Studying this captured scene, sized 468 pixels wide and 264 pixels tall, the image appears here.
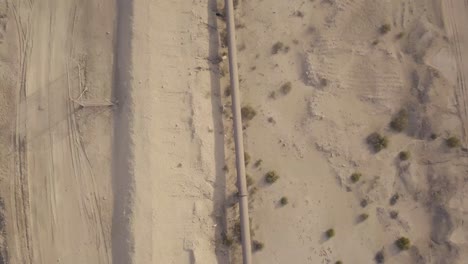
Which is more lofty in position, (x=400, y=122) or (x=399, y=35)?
(x=399, y=35)

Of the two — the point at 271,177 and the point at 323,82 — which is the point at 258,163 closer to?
the point at 271,177

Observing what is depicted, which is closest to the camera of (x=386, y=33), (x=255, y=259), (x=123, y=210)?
(x=123, y=210)

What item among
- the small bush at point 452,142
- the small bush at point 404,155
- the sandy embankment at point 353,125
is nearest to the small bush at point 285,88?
the sandy embankment at point 353,125

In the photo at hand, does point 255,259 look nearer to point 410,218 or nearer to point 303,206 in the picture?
point 303,206

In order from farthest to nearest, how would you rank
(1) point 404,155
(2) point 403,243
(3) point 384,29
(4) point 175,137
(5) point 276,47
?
(3) point 384,29, (5) point 276,47, (1) point 404,155, (2) point 403,243, (4) point 175,137

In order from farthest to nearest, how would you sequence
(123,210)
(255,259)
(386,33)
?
(386,33), (255,259), (123,210)

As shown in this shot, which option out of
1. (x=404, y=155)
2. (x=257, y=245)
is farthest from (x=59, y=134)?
(x=404, y=155)

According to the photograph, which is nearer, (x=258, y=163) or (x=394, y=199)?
(x=258, y=163)

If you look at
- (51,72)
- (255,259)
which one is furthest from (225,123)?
(51,72)
